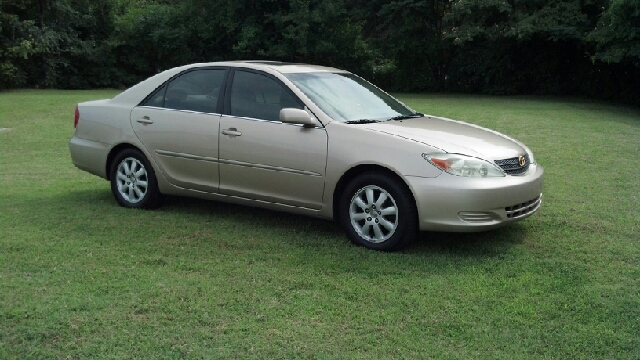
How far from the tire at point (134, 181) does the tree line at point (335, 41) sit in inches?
865

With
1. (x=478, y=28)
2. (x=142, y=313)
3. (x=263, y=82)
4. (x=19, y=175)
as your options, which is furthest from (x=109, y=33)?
(x=142, y=313)

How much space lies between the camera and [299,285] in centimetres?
517

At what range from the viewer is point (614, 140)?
12812 millimetres

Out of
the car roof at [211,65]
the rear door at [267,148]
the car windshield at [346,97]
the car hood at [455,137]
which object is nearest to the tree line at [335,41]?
the car windshield at [346,97]

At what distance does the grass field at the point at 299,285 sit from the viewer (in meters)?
4.20

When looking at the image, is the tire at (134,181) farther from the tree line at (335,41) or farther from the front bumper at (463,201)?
the tree line at (335,41)

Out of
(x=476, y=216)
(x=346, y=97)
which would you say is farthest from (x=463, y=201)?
(x=346, y=97)

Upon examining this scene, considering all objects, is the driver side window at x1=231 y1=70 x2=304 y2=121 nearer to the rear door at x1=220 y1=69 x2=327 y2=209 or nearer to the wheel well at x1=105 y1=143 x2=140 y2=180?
the rear door at x1=220 y1=69 x2=327 y2=209

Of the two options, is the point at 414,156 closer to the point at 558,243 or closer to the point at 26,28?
the point at 558,243

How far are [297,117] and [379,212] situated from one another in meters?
1.11

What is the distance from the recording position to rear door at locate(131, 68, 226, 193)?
702 centimetres

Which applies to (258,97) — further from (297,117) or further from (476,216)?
(476,216)

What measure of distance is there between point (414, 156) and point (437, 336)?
6.43ft

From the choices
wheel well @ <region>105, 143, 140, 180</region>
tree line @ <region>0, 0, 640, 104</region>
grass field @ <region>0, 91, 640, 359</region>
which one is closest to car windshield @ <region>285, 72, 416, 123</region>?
grass field @ <region>0, 91, 640, 359</region>
